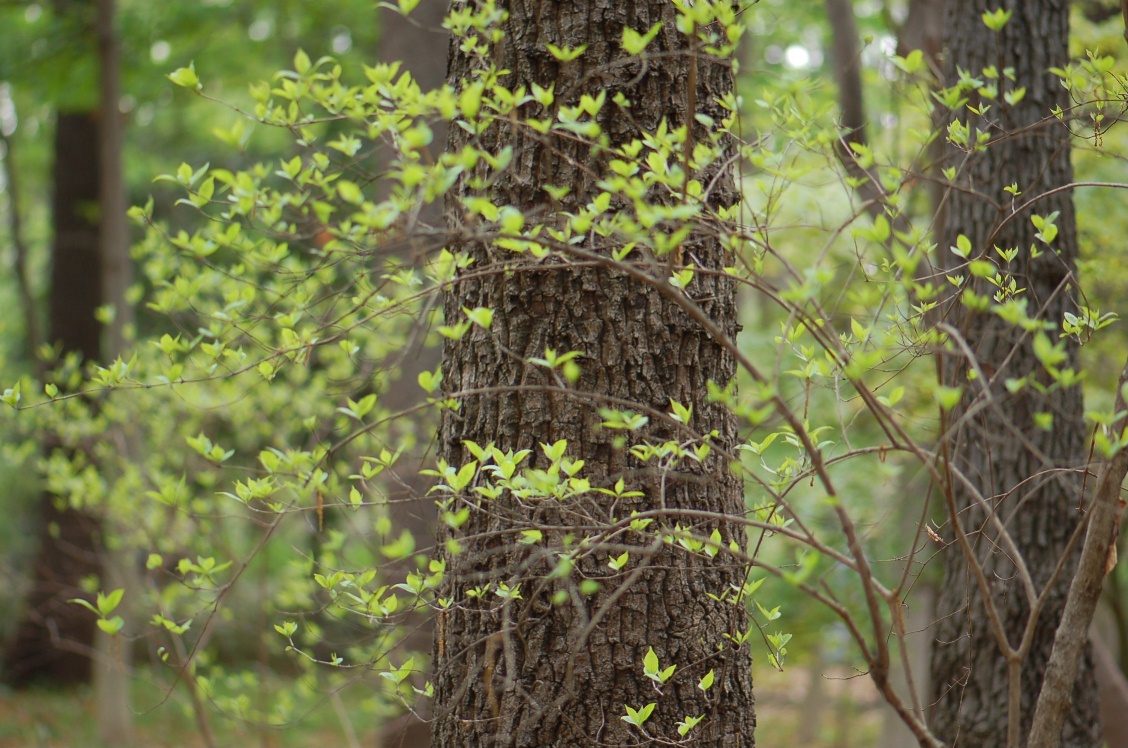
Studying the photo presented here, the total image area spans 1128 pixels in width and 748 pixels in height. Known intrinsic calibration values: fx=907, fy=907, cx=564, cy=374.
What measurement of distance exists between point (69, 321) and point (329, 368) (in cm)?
509

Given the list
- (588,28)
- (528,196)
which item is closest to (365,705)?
(528,196)

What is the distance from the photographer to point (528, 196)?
2.28 meters

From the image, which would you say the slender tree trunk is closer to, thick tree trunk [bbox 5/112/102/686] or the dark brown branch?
thick tree trunk [bbox 5/112/102/686]

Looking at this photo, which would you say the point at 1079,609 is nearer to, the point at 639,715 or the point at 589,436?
the point at 639,715

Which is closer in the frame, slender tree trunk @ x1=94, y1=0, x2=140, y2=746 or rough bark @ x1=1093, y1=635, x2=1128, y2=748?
rough bark @ x1=1093, y1=635, x2=1128, y2=748

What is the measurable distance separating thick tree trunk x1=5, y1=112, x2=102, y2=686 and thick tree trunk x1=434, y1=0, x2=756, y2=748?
25.1 ft

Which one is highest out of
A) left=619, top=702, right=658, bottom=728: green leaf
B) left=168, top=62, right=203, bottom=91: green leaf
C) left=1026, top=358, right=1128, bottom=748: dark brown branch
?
left=168, top=62, right=203, bottom=91: green leaf

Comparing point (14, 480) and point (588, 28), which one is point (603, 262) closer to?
point (588, 28)

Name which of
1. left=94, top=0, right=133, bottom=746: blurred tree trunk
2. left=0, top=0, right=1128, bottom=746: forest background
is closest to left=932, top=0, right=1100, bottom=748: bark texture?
left=0, top=0, right=1128, bottom=746: forest background

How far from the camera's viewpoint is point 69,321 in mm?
9430

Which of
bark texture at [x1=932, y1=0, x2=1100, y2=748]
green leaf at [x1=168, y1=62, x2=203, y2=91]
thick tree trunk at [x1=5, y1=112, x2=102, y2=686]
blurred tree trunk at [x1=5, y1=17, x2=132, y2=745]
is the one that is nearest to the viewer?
green leaf at [x1=168, y1=62, x2=203, y2=91]

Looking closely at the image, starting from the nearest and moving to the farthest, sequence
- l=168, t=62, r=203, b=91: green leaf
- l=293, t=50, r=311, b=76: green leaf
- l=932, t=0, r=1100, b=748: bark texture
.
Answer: l=293, t=50, r=311, b=76: green leaf, l=168, t=62, r=203, b=91: green leaf, l=932, t=0, r=1100, b=748: bark texture

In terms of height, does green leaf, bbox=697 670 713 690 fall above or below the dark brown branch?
below

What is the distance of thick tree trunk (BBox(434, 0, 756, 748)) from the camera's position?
2193 mm
